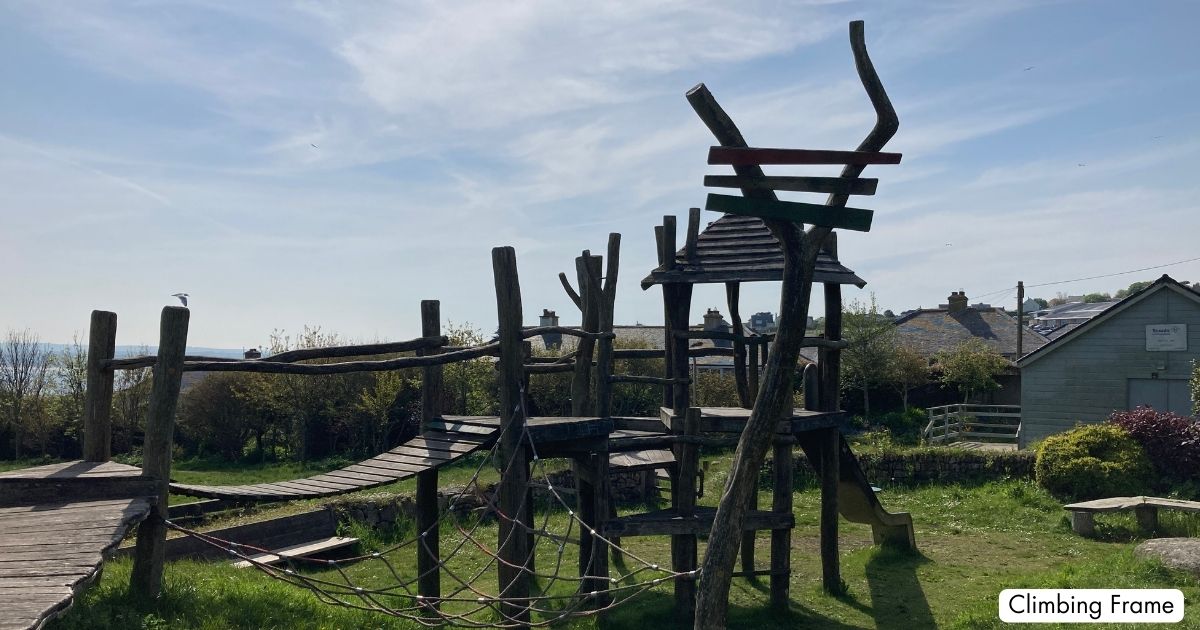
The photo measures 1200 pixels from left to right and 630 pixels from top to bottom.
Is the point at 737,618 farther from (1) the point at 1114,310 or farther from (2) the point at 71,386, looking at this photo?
(2) the point at 71,386

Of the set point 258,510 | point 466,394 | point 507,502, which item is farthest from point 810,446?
point 466,394

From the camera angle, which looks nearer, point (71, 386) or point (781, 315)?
point (781, 315)

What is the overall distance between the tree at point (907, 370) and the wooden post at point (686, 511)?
22201mm

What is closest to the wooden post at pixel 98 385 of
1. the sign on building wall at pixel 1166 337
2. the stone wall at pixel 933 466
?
the stone wall at pixel 933 466

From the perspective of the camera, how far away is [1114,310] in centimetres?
2308

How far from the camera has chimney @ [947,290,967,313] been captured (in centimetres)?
3856

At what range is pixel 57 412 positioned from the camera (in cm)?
2623

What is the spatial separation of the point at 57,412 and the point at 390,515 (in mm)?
16550

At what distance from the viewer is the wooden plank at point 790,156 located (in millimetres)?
6086

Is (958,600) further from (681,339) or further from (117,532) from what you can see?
(117,532)

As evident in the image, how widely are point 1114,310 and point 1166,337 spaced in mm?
1338

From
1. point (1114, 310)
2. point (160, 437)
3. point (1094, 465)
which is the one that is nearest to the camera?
point (160, 437)

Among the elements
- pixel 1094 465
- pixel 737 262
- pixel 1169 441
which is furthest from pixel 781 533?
pixel 1169 441

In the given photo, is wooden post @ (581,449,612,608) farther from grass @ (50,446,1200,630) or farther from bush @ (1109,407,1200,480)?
bush @ (1109,407,1200,480)
